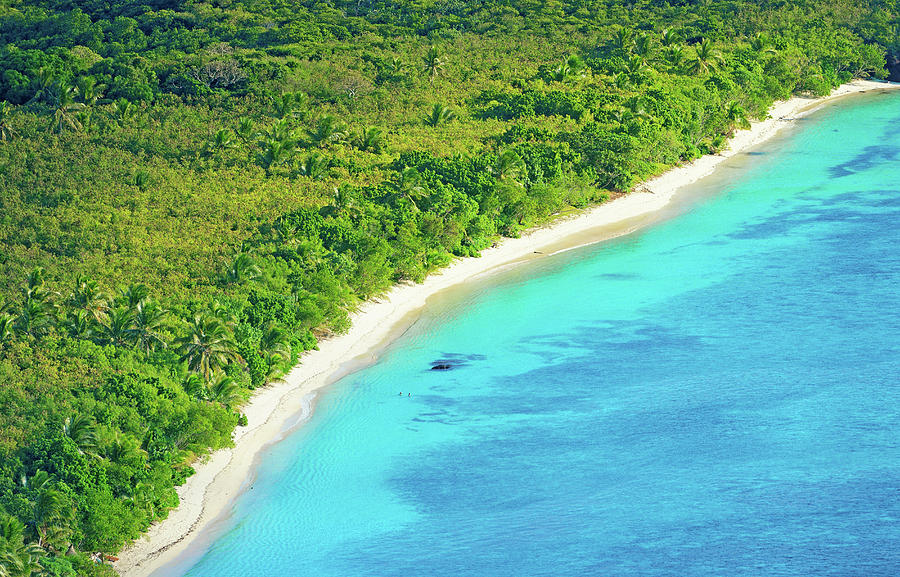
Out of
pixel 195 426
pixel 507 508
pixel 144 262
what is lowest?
pixel 507 508

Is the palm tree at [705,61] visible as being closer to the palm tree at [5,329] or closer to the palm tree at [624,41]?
the palm tree at [624,41]

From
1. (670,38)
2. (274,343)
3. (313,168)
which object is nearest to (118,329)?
(274,343)

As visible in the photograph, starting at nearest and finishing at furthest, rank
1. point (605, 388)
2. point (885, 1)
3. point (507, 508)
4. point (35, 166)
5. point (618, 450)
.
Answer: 1. point (507, 508)
2. point (618, 450)
3. point (605, 388)
4. point (35, 166)
5. point (885, 1)

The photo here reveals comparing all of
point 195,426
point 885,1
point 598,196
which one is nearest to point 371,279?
point 195,426

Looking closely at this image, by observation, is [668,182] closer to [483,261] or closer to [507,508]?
[483,261]

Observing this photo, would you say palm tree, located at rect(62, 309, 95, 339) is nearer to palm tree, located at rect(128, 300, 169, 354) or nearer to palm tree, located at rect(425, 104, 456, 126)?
palm tree, located at rect(128, 300, 169, 354)

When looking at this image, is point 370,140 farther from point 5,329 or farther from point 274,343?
point 5,329

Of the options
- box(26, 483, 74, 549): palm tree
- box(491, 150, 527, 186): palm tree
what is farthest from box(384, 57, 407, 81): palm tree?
box(26, 483, 74, 549): palm tree
